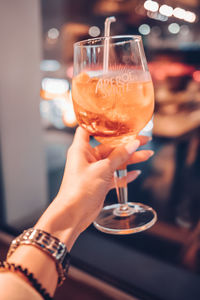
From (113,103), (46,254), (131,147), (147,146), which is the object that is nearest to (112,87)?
(113,103)

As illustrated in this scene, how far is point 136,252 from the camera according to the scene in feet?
5.77

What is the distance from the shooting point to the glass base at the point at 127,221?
939mm

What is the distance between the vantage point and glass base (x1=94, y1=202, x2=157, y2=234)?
0.94m

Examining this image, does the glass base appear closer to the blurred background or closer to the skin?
the skin

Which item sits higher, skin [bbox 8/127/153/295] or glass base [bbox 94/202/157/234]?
skin [bbox 8/127/153/295]

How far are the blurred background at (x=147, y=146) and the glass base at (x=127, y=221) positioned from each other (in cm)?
38

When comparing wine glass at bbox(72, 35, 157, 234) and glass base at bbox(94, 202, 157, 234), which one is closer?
wine glass at bbox(72, 35, 157, 234)

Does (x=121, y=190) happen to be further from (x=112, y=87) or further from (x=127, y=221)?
(x=112, y=87)

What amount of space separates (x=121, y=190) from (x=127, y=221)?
107 millimetres

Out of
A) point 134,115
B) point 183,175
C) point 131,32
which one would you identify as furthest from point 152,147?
point 134,115

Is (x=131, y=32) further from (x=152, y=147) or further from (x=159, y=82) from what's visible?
(x=152, y=147)

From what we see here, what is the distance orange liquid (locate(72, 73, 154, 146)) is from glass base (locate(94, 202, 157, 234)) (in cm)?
29

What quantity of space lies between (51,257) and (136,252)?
3.85 feet

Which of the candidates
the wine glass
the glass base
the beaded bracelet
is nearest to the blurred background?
the glass base
